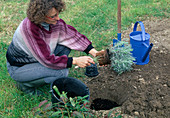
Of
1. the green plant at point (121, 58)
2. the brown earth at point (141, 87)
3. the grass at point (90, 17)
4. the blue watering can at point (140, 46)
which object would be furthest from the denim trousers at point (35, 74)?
the blue watering can at point (140, 46)

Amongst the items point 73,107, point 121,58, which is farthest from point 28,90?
point 121,58

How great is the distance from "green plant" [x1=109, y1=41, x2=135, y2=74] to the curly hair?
0.94 metres

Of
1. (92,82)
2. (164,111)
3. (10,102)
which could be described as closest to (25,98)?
(10,102)

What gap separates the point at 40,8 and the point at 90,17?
8.07 ft

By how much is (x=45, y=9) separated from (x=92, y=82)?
120 cm

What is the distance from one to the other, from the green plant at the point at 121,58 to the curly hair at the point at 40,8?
94cm

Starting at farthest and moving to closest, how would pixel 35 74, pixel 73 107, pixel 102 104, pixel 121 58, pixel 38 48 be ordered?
pixel 121 58 → pixel 102 104 → pixel 35 74 → pixel 38 48 → pixel 73 107

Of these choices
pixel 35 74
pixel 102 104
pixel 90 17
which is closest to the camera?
pixel 35 74

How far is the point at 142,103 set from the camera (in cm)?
235

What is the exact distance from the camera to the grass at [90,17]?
3.13 meters

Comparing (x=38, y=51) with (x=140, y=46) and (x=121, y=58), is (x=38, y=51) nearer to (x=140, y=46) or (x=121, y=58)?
(x=121, y=58)

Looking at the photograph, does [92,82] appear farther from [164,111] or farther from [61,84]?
[164,111]

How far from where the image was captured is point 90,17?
454 cm

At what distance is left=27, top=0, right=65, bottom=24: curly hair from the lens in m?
2.18
